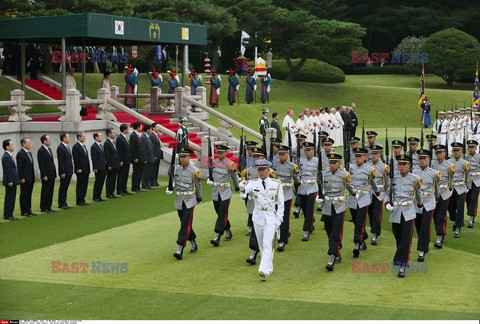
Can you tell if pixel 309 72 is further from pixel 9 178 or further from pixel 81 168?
pixel 9 178

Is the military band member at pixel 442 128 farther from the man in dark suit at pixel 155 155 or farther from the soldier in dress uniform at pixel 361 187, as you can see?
the soldier in dress uniform at pixel 361 187

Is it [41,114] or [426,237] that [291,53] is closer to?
[41,114]

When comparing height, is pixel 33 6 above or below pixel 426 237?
above

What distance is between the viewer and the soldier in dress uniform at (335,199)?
1543 centimetres

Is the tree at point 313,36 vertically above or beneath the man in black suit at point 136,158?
above

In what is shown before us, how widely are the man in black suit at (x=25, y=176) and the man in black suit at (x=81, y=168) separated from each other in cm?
174

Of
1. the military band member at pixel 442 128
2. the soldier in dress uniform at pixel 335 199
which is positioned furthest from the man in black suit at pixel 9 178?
the military band member at pixel 442 128

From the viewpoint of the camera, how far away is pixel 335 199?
15656 mm

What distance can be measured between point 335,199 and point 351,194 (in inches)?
24.5

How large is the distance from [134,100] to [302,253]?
20.0 m

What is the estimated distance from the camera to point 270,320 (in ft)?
38.7

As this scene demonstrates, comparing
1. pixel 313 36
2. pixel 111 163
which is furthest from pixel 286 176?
pixel 313 36

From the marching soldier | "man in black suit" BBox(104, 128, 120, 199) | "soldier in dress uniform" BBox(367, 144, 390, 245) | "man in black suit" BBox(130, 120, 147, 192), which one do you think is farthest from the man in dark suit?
"soldier in dress uniform" BBox(367, 144, 390, 245)

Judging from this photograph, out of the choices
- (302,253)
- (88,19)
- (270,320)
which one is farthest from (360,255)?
(88,19)
